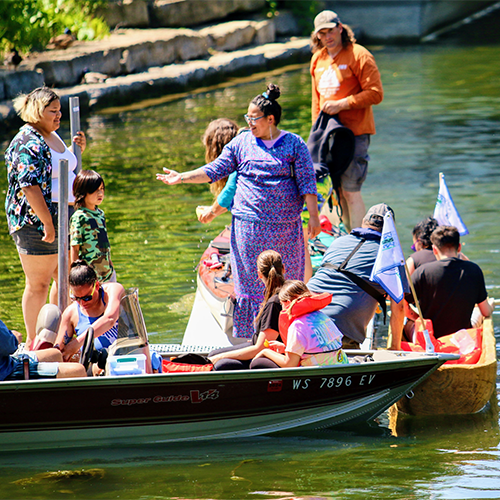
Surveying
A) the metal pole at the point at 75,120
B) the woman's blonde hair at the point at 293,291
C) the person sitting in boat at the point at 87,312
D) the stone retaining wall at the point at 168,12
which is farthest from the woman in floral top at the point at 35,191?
the stone retaining wall at the point at 168,12

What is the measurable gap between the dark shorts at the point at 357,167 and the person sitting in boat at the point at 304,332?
3001mm

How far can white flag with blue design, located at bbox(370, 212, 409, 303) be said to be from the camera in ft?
16.7

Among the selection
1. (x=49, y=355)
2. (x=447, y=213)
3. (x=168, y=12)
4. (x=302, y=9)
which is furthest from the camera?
(x=302, y=9)

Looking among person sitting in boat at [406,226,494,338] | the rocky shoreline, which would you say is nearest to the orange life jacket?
person sitting in boat at [406,226,494,338]

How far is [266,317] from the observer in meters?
5.10

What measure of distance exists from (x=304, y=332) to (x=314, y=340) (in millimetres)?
83

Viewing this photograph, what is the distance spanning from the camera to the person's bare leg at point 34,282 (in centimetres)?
582

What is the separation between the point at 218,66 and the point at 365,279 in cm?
1693

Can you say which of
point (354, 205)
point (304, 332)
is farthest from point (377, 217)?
point (354, 205)

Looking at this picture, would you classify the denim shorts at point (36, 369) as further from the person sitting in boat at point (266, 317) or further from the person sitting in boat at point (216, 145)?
the person sitting in boat at point (216, 145)

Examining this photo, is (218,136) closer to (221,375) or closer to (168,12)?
(221,375)

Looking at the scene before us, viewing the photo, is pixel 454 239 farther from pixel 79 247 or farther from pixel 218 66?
pixel 218 66

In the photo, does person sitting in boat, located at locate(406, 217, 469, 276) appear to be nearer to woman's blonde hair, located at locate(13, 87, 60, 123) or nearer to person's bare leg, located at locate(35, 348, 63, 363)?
person's bare leg, located at locate(35, 348, 63, 363)

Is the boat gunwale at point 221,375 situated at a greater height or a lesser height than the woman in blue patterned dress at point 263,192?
lesser
